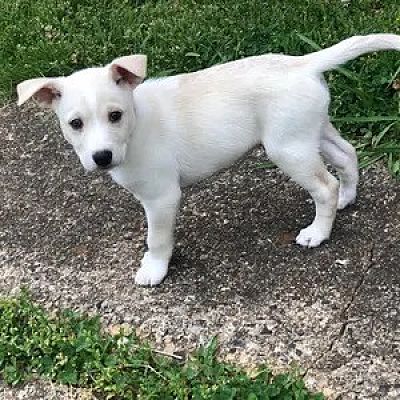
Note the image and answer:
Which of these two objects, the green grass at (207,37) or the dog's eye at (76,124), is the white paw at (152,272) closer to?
the dog's eye at (76,124)

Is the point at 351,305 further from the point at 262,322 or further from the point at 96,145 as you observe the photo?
the point at 96,145

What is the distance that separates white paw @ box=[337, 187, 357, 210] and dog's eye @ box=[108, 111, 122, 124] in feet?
3.80

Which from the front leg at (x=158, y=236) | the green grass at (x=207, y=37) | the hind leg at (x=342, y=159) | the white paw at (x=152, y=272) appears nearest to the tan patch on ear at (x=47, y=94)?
the front leg at (x=158, y=236)

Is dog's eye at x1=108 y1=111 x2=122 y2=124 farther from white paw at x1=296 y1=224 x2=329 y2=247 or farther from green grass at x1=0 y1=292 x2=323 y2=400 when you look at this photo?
white paw at x1=296 y1=224 x2=329 y2=247

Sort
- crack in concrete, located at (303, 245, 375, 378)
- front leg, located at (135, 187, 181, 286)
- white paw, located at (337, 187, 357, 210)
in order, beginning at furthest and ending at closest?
1. white paw, located at (337, 187, 357, 210)
2. front leg, located at (135, 187, 181, 286)
3. crack in concrete, located at (303, 245, 375, 378)

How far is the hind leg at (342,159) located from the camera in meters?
3.93

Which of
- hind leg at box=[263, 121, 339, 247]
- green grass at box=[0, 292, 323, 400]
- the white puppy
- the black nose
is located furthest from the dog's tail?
green grass at box=[0, 292, 323, 400]

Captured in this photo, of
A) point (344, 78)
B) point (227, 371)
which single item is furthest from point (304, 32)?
point (227, 371)

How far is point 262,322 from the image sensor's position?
364 centimetres

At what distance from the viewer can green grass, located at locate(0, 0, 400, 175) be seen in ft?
14.9

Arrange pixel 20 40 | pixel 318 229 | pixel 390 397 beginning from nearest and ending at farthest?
pixel 390 397, pixel 318 229, pixel 20 40

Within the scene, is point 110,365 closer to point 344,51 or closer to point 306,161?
point 306,161

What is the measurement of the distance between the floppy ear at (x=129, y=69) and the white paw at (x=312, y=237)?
1.02 metres

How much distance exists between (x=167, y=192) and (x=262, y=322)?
0.65 metres
